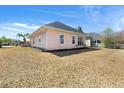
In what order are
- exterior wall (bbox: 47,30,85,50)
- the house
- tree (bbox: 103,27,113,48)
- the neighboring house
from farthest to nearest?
the neighboring house < tree (bbox: 103,27,113,48) < exterior wall (bbox: 47,30,85,50) < the house

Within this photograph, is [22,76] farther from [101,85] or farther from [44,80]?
[101,85]

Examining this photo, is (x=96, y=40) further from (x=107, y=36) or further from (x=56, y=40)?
(x=56, y=40)

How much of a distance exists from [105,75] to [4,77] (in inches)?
135

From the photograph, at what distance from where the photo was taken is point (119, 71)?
588 centimetres

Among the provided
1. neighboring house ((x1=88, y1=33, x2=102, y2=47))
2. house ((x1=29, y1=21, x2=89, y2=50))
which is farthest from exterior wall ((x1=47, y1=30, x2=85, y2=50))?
neighboring house ((x1=88, y1=33, x2=102, y2=47))

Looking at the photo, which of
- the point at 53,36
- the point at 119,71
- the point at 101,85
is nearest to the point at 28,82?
the point at 101,85

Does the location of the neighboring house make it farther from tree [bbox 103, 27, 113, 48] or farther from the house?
the house

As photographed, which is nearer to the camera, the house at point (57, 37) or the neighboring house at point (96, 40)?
the house at point (57, 37)


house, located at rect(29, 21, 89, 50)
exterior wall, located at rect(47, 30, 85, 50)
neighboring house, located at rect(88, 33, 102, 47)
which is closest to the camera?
house, located at rect(29, 21, 89, 50)

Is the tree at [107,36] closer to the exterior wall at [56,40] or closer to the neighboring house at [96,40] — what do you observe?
the neighboring house at [96,40]

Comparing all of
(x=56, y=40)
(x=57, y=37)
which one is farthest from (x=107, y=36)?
(x=56, y=40)

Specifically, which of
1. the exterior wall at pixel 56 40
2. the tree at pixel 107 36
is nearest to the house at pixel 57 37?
the exterior wall at pixel 56 40

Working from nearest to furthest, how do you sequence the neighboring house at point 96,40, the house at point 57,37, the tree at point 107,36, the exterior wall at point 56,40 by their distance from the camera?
the house at point 57,37 → the exterior wall at point 56,40 → the tree at point 107,36 → the neighboring house at point 96,40

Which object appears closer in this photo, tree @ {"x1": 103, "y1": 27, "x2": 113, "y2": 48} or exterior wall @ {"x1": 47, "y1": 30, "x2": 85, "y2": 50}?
exterior wall @ {"x1": 47, "y1": 30, "x2": 85, "y2": 50}
